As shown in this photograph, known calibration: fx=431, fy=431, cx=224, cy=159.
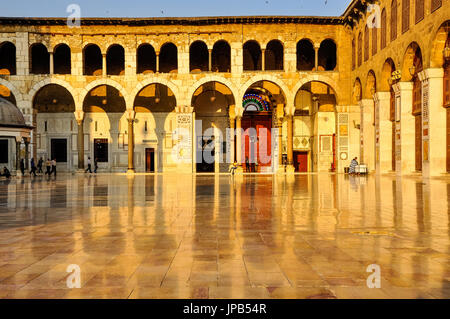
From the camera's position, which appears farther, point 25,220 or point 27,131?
point 27,131

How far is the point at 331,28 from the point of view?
27750 millimetres

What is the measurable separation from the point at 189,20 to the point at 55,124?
41.0 ft

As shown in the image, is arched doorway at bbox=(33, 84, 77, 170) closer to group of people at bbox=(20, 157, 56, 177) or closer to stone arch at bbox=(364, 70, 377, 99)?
group of people at bbox=(20, 157, 56, 177)

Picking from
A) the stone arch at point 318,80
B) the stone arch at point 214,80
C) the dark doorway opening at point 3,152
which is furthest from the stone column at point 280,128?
the dark doorway opening at point 3,152

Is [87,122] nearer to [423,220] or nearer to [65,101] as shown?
[65,101]

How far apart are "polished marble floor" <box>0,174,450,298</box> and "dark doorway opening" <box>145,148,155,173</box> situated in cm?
2315

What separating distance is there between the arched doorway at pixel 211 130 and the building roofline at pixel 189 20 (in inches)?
226

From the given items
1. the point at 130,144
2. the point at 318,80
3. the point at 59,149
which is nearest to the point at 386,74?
the point at 318,80

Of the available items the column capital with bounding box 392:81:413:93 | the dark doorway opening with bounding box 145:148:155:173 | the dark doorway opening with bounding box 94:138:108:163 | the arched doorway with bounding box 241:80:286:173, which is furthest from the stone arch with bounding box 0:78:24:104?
the column capital with bounding box 392:81:413:93

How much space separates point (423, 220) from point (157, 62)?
23.3 meters

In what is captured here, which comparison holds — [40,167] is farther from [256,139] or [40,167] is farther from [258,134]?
[258,134]

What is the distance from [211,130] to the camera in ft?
105
